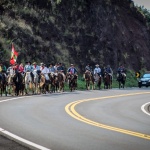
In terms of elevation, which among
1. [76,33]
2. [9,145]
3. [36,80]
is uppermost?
[76,33]

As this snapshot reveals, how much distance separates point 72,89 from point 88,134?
25.5m

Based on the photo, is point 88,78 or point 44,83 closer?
point 44,83

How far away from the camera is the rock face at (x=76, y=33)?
49.6 metres

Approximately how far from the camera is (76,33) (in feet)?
184

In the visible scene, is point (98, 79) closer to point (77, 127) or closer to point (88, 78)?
point (88, 78)

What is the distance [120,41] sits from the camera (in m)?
61.9

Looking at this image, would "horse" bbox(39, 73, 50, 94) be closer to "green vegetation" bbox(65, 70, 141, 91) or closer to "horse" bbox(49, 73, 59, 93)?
"horse" bbox(49, 73, 59, 93)

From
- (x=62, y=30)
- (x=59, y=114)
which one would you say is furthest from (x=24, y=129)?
(x=62, y=30)

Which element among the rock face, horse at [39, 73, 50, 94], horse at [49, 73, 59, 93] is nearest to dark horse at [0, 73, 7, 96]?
horse at [39, 73, 50, 94]

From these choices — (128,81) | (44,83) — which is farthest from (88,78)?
(128,81)

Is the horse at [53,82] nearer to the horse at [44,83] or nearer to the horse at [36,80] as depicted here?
the horse at [44,83]

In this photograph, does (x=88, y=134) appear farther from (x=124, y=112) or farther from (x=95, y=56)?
(x=95, y=56)

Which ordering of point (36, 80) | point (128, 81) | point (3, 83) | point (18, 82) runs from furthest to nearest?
point (128, 81)
point (36, 80)
point (18, 82)
point (3, 83)

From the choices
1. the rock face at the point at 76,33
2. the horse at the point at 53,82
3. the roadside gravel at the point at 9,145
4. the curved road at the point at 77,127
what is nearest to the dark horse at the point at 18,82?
the horse at the point at 53,82
